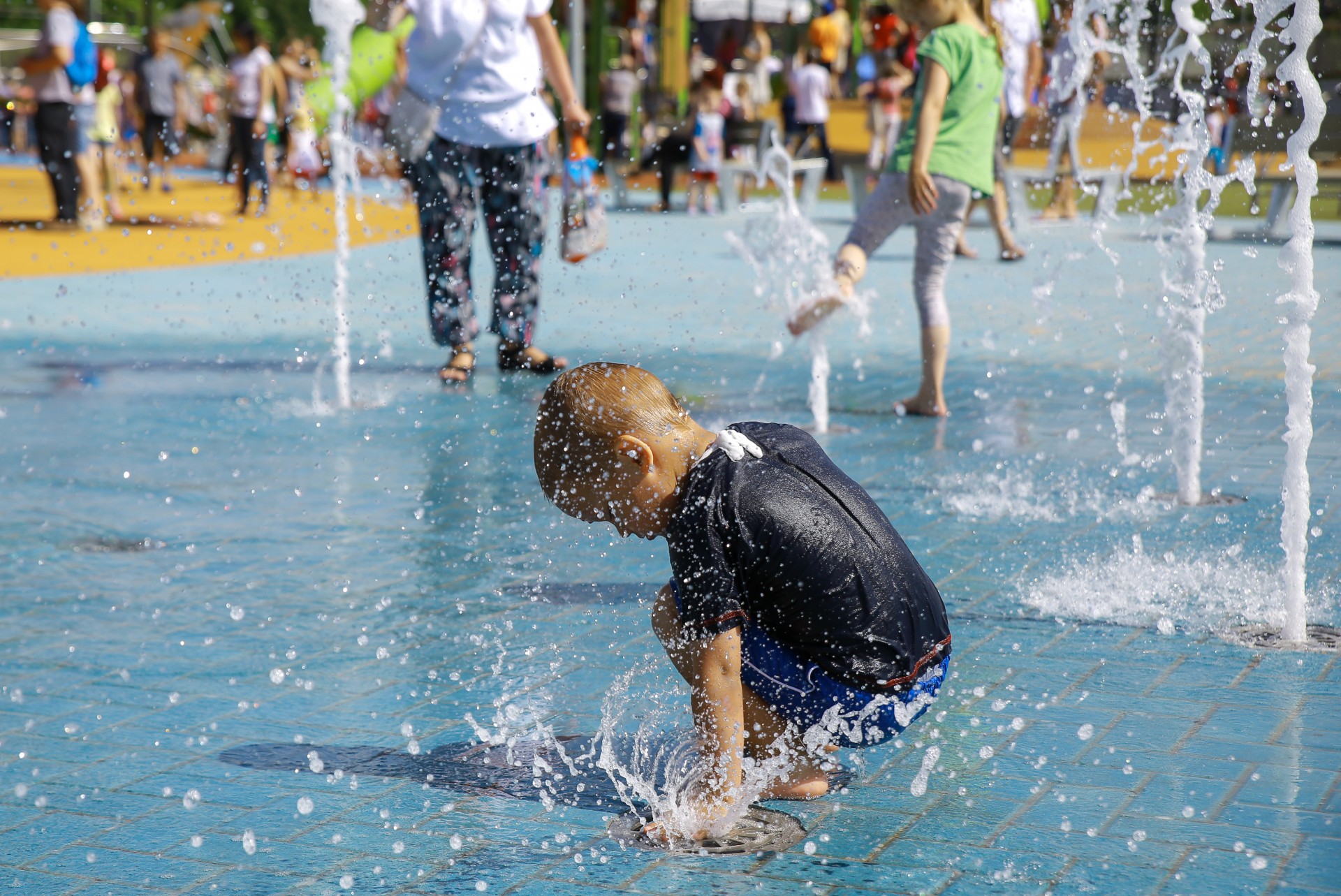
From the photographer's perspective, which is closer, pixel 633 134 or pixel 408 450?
pixel 408 450

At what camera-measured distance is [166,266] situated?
13.6 meters

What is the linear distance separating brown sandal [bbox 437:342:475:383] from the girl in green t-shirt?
1841 mm

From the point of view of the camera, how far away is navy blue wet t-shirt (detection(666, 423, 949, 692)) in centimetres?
275

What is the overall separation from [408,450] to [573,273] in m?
6.85

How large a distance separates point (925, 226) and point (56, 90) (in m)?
10.6

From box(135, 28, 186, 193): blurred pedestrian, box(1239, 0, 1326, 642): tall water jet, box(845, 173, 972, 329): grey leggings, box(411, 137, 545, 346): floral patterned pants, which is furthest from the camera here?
box(135, 28, 186, 193): blurred pedestrian

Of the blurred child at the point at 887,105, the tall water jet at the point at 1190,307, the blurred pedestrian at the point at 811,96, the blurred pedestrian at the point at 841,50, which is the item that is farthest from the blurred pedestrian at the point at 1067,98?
the blurred pedestrian at the point at 841,50

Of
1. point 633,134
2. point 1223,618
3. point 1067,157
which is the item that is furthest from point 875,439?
point 633,134

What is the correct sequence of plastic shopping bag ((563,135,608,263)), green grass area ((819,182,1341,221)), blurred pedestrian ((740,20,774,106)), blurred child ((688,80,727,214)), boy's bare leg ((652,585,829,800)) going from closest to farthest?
boy's bare leg ((652,585,829,800)) < plastic shopping bag ((563,135,608,263)) < green grass area ((819,182,1341,221)) < blurred child ((688,80,727,214)) < blurred pedestrian ((740,20,774,106))

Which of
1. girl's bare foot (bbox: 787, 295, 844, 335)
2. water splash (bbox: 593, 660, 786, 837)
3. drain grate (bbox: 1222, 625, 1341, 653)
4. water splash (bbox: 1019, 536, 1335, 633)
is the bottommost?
water splash (bbox: 1019, 536, 1335, 633)

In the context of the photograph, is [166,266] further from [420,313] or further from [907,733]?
[907,733]

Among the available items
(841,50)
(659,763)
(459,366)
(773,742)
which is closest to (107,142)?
(841,50)

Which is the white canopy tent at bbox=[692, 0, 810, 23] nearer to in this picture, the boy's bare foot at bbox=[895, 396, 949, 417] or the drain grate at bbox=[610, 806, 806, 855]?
the boy's bare foot at bbox=[895, 396, 949, 417]

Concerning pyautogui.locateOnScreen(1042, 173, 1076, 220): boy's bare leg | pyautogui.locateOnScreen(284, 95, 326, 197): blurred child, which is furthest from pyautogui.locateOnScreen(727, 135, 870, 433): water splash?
pyautogui.locateOnScreen(284, 95, 326, 197): blurred child
